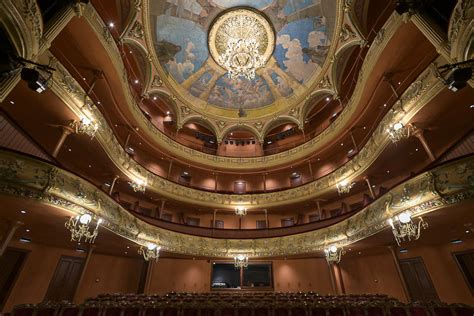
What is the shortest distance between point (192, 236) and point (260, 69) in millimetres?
14407

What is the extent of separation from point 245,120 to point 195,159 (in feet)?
20.3

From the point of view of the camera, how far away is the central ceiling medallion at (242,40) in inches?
634

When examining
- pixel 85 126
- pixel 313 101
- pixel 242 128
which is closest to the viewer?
pixel 85 126

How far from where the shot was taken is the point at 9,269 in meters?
10.2

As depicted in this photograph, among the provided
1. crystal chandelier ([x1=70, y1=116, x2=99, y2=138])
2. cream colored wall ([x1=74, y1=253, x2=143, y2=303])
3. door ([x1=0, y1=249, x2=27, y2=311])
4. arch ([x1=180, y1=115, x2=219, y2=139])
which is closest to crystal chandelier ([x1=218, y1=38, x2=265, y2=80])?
arch ([x1=180, y1=115, x2=219, y2=139])

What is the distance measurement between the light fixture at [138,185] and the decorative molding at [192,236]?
8.63 feet

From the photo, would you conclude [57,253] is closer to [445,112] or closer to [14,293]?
[14,293]

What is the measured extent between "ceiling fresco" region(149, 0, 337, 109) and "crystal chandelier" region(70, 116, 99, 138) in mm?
8985

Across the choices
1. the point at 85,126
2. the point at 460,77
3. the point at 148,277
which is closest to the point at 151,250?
the point at 148,277

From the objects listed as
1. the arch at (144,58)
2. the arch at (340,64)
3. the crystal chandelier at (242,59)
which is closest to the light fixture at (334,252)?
the arch at (340,64)

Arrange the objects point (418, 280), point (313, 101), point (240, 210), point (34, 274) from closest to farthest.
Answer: point (34, 274) → point (418, 280) → point (240, 210) → point (313, 101)

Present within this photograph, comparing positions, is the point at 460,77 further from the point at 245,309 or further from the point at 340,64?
the point at 340,64

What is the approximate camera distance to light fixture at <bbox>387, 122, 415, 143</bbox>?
9.24 metres

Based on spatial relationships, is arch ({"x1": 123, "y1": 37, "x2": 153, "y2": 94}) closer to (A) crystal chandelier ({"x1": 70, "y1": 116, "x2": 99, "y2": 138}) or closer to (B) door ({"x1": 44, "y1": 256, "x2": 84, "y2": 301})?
(A) crystal chandelier ({"x1": 70, "y1": 116, "x2": 99, "y2": 138})
